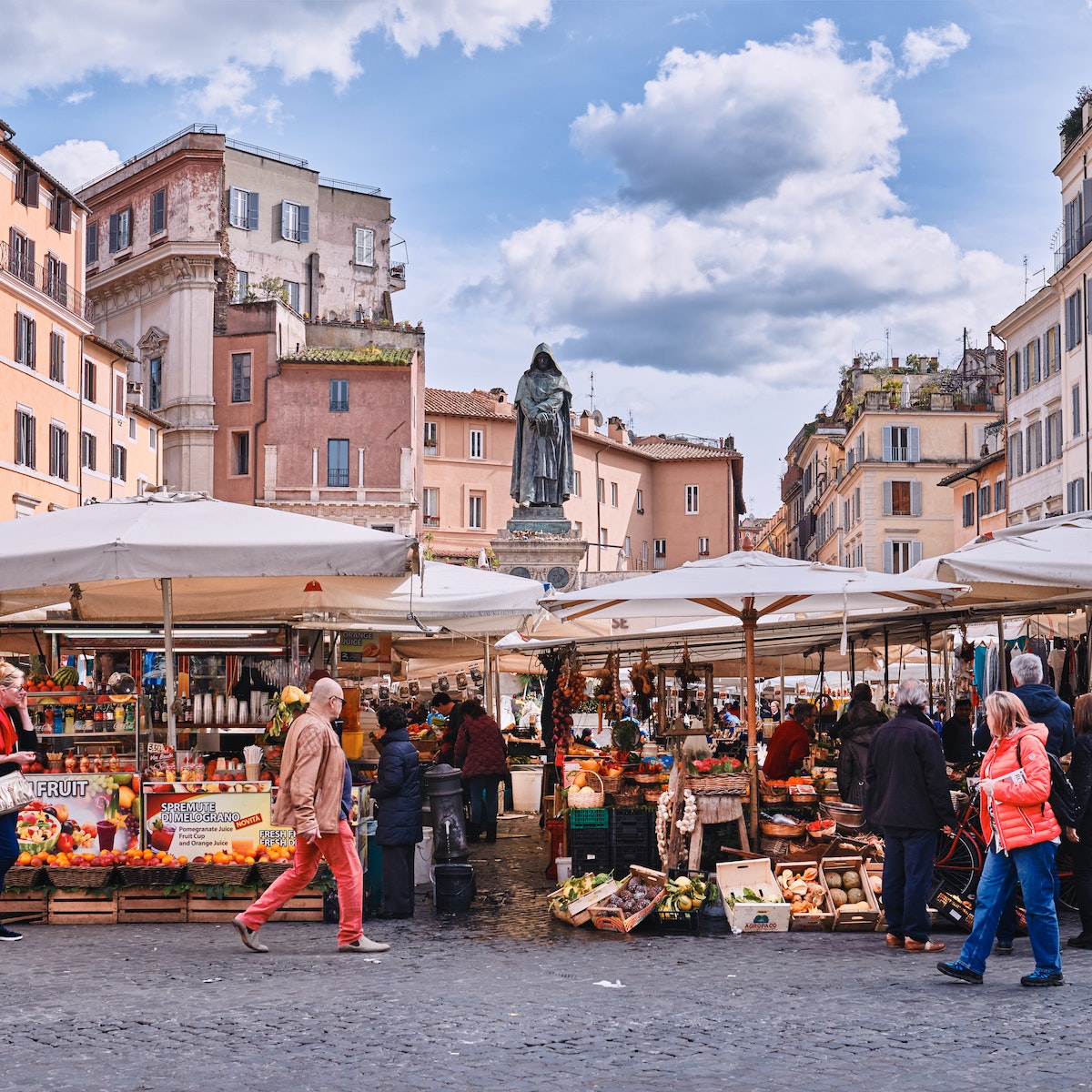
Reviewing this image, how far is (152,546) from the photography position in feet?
31.3

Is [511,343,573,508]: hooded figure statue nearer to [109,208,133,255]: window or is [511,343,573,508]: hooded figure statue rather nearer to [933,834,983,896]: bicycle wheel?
[933,834,983,896]: bicycle wheel

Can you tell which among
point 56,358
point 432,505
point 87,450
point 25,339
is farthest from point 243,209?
point 25,339

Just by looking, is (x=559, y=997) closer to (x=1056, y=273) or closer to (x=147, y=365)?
(x=1056, y=273)

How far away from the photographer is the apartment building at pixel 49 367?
38.2 meters

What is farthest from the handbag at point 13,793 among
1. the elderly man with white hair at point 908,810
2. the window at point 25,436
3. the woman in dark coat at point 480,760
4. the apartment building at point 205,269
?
the apartment building at point 205,269

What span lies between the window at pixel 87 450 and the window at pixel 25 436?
419cm

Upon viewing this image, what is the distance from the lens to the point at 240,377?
52188mm

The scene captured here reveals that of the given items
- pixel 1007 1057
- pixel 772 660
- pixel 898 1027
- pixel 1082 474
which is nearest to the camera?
pixel 1007 1057

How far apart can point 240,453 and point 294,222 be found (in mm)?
10252

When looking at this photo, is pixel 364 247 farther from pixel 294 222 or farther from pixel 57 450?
pixel 57 450

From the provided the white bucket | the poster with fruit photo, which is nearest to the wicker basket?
the white bucket

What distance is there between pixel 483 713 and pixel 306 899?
5909 mm

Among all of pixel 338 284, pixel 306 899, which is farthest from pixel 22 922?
pixel 338 284

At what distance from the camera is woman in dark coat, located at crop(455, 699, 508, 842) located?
15.6m
